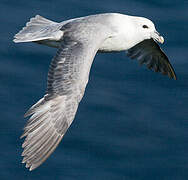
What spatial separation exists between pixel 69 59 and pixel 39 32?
105cm

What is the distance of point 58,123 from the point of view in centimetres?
1030

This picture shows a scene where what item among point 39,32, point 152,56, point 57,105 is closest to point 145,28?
point 152,56

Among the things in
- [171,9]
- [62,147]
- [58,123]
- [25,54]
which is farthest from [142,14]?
[58,123]

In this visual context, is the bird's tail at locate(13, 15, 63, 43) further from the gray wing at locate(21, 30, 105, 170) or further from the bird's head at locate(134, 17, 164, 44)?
the bird's head at locate(134, 17, 164, 44)

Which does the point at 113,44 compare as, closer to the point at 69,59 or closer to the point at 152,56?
the point at 69,59

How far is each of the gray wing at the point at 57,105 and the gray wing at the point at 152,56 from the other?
5.49 ft

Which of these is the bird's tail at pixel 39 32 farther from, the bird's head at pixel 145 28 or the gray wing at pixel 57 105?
the bird's head at pixel 145 28

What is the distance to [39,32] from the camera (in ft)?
38.1

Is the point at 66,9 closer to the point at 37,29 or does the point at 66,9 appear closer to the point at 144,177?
the point at 37,29

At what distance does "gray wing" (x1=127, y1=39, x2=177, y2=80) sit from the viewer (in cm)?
1231

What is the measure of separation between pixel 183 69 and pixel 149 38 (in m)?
1.39

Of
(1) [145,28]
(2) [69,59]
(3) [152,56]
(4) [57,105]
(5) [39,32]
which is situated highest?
(1) [145,28]

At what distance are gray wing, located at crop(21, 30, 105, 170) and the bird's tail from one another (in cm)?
54

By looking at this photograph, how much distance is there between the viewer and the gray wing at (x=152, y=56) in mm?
12309
